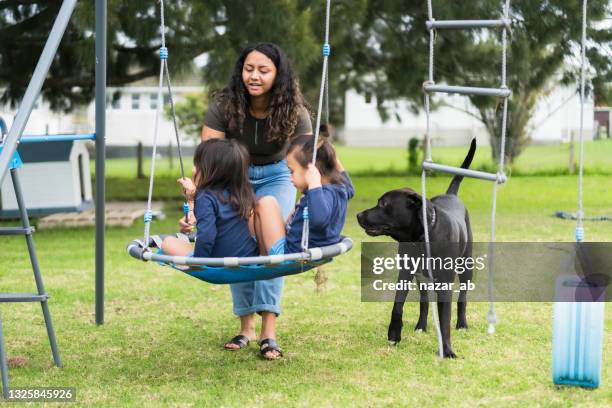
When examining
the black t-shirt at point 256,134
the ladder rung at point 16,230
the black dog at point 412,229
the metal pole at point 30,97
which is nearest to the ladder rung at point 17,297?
the ladder rung at point 16,230

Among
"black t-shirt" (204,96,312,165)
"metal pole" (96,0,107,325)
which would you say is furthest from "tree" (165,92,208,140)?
"black t-shirt" (204,96,312,165)

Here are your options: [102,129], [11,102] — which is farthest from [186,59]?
[102,129]

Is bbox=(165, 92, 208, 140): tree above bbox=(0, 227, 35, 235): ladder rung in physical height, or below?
above

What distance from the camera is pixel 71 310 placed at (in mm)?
4598

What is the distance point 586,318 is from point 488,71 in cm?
681

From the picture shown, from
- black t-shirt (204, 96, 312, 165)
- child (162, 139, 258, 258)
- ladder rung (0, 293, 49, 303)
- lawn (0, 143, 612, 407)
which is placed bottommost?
lawn (0, 143, 612, 407)

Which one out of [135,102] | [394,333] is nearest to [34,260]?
[394,333]

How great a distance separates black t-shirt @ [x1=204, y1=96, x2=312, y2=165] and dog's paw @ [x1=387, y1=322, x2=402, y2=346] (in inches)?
34.3

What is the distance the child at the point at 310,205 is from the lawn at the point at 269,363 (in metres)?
0.51

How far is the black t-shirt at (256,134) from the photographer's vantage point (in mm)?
3551

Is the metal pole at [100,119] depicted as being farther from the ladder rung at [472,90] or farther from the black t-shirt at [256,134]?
the ladder rung at [472,90]

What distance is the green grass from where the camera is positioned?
303 cm

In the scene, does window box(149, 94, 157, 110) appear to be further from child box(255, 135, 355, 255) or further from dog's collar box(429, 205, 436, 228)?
child box(255, 135, 355, 255)

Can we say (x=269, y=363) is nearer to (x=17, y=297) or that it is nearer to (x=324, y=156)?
(x=324, y=156)
